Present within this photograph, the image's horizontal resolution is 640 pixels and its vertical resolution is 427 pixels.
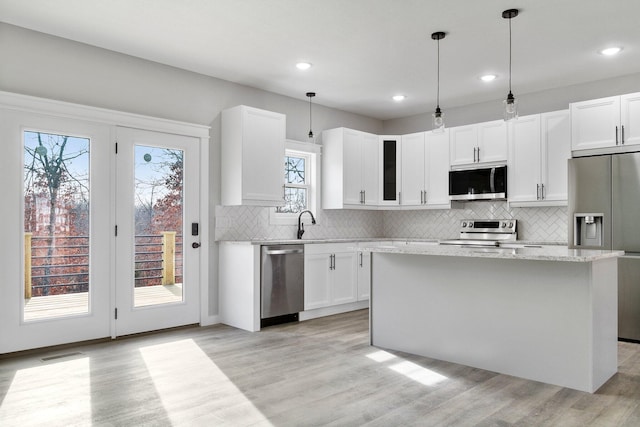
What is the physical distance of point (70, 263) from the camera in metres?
3.97

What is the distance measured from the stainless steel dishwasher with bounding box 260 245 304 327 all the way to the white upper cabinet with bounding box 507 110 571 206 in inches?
101

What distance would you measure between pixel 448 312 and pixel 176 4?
9.88 ft

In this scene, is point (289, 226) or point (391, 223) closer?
point (289, 226)

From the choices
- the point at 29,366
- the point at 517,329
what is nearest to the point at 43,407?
the point at 29,366

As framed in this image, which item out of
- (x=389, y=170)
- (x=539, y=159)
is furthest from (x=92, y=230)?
(x=539, y=159)

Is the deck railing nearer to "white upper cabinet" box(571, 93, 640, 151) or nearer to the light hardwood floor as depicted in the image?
the light hardwood floor

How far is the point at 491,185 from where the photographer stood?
552 cm

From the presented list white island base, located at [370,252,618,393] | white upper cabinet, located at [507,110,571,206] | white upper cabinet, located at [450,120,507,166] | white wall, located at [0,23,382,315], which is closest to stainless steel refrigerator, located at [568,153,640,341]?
white upper cabinet, located at [507,110,571,206]

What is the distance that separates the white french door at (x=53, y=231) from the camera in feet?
12.1

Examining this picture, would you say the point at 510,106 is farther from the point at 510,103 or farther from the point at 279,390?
the point at 279,390

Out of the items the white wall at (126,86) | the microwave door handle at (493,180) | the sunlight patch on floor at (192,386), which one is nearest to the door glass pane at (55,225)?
the white wall at (126,86)

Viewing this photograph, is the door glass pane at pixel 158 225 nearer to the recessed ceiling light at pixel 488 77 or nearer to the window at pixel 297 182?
the window at pixel 297 182

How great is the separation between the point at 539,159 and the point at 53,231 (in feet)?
15.8

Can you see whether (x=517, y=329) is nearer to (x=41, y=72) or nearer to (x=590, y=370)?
(x=590, y=370)
